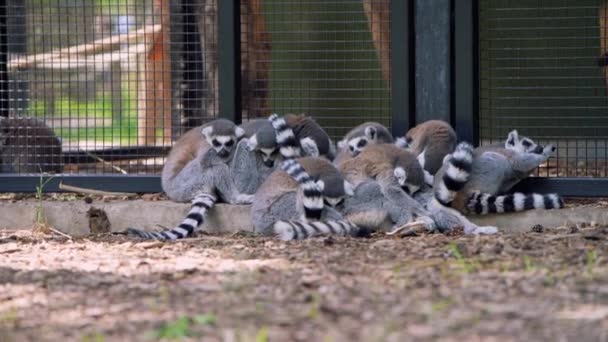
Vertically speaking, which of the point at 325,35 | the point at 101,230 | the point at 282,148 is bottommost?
the point at 101,230

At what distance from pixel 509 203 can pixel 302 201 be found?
1.59 m

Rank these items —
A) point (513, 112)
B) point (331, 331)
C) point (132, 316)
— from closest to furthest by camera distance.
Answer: point (331, 331), point (132, 316), point (513, 112)

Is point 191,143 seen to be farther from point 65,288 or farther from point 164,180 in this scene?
point 65,288

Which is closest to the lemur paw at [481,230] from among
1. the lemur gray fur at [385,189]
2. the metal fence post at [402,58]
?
the lemur gray fur at [385,189]

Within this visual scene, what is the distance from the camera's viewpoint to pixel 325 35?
1105 centimetres

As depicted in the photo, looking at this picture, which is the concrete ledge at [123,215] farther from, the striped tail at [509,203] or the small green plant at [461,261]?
the small green plant at [461,261]

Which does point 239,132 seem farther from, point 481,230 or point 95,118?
point 481,230

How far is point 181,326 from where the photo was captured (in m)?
4.24

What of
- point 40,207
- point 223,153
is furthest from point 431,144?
point 40,207

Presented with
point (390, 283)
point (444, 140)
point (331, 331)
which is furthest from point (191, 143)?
point (331, 331)

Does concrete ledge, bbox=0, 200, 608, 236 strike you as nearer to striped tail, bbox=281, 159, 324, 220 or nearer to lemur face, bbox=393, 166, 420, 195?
lemur face, bbox=393, 166, 420, 195

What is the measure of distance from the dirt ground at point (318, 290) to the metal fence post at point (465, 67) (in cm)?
150

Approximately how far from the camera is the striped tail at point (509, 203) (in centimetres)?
807

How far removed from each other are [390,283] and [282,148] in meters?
3.40
